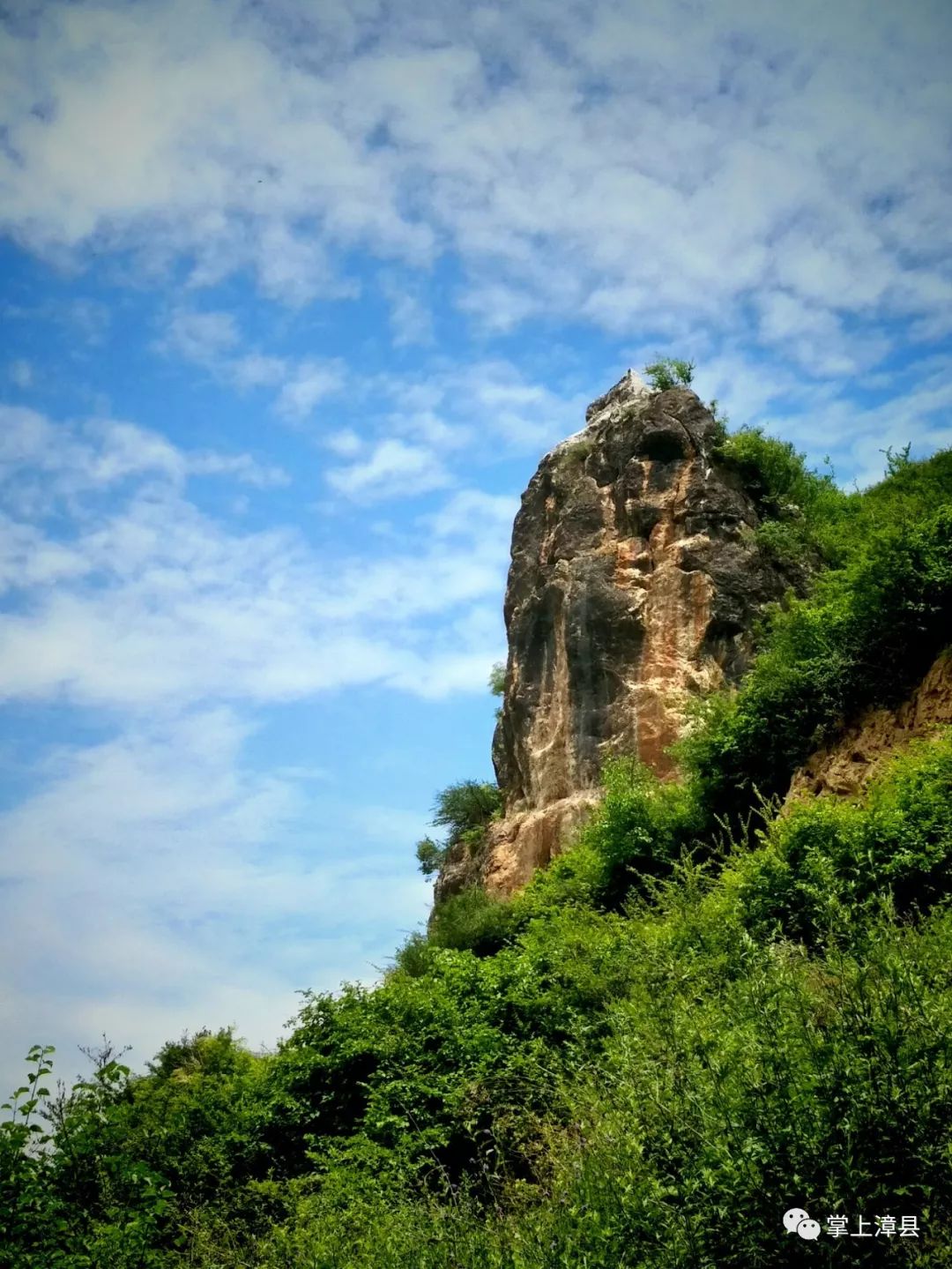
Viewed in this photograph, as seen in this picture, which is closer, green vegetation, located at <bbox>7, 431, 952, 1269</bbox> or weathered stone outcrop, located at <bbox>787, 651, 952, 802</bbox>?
green vegetation, located at <bbox>7, 431, 952, 1269</bbox>

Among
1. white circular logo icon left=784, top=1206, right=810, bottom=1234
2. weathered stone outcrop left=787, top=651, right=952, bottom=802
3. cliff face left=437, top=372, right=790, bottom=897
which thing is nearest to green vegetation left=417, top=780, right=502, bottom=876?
cliff face left=437, top=372, right=790, bottom=897

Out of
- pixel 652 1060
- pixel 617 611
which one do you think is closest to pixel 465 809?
pixel 617 611

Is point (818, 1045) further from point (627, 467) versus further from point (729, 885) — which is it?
point (627, 467)

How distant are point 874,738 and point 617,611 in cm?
1085

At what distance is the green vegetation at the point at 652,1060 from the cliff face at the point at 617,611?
5.01ft

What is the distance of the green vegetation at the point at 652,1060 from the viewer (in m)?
6.91
